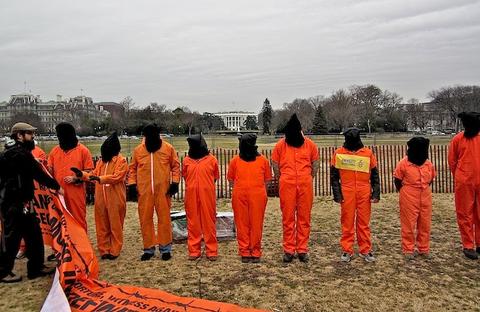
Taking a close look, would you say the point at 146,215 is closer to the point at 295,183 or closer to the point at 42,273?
the point at 42,273

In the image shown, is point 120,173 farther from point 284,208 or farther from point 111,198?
point 284,208

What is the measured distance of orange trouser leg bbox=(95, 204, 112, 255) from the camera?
5977mm

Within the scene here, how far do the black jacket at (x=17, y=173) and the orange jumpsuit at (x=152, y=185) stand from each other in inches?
49.8

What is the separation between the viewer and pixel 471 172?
5.66m

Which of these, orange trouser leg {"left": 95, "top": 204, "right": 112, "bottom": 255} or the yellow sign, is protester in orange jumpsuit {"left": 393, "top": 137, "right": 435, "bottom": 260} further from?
orange trouser leg {"left": 95, "top": 204, "right": 112, "bottom": 255}

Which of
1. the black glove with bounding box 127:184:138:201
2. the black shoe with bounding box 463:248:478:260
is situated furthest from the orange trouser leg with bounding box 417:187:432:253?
the black glove with bounding box 127:184:138:201

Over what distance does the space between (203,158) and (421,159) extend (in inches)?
125

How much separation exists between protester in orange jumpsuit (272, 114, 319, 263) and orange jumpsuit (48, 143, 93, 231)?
9.56ft

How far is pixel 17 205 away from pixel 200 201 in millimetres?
2387

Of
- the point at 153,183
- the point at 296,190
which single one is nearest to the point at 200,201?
the point at 153,183

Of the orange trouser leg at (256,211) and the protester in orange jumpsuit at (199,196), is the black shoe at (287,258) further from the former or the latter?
the protester in orange jumpsuit at (199,196)

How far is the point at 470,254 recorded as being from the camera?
572 cm

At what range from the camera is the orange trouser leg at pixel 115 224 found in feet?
19.4

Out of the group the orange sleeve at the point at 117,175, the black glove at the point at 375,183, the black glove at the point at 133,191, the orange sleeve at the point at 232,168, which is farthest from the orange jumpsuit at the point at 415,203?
the orange sleeve at the point at 117,175
